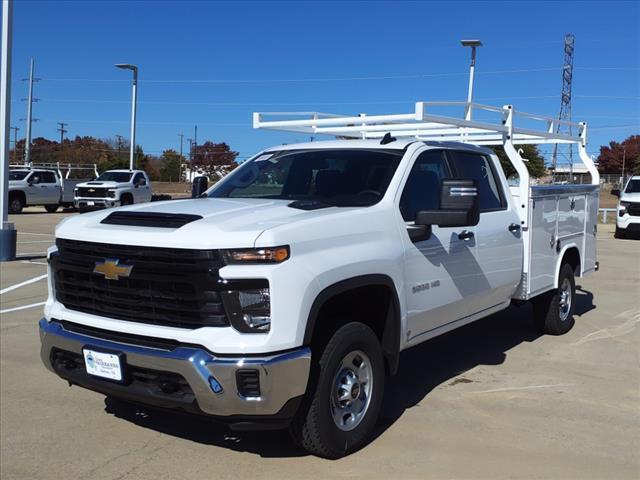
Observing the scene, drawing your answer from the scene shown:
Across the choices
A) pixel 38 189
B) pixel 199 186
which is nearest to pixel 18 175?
pixel 38 189

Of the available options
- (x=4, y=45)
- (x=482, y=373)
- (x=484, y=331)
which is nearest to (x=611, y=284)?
(x=484, y=331)

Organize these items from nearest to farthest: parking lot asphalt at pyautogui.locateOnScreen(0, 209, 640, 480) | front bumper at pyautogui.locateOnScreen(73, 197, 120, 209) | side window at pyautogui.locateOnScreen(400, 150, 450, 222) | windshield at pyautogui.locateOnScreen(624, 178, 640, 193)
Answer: parking lot asphalt at pyautogui.locateOnScreen(0, 209, 640, 480)
side window at pyautogui.locateOnScreen(400, 150, 450, 222)
windshield at pyautogui.locateOnScreen(624, 178, 640, 193)
front bumper at pyautogui.locateOnScreen(73, 197, 120, 209)

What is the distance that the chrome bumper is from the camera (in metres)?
3.32

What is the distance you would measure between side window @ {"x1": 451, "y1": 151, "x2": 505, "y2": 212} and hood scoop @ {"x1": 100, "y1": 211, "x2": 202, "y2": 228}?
2465mm

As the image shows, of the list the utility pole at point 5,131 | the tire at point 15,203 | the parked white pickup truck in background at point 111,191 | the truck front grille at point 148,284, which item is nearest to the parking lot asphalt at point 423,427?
the truck front grille at point 148,284

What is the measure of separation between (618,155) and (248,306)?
99900 mm

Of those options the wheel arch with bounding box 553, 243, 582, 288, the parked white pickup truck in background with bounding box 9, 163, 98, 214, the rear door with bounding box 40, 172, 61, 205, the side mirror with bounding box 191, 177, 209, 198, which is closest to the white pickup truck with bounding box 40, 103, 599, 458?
the side mirror with bounding box 191, 177, 209, 198

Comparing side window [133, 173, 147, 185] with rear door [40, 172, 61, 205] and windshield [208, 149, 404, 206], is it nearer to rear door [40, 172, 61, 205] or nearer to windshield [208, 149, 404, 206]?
rear door [40, 172, 61, 205]

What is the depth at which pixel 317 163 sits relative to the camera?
16.8ft

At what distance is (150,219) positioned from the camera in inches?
152

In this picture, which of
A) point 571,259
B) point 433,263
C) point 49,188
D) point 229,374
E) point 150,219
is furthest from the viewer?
point 49,188

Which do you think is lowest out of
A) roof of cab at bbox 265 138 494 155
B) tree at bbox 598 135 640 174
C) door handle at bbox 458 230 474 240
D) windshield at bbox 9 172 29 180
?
door handle at bbox 458 230 474 240

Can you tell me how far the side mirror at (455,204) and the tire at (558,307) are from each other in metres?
3.24

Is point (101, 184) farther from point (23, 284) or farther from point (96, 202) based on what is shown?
point (23, 284)
